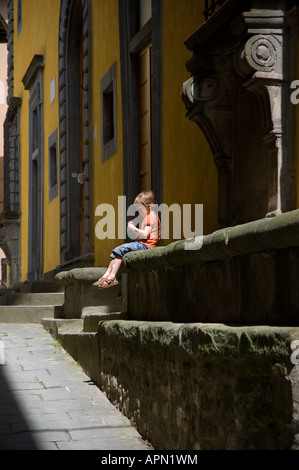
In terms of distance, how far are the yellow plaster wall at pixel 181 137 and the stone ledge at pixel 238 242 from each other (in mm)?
2009

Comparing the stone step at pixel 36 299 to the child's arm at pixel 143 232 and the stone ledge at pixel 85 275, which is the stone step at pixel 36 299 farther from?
the child's arm at pixel 143 232

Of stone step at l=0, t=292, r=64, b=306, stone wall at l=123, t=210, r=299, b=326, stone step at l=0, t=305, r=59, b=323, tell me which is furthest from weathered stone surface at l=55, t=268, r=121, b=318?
stone wall at l=123, t=210, r=299, b=326

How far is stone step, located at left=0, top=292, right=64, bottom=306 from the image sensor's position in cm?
1138

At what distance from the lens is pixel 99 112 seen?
11773mm

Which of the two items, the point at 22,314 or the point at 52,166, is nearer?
the point at 22,314

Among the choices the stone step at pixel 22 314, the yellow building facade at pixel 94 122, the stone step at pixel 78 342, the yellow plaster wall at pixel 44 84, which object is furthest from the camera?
the yellow plaster wall at pixel 44 84

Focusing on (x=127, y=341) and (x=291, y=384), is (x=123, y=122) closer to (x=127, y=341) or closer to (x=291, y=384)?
(x=127, y=341)

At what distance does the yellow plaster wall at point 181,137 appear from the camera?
23.6 feet

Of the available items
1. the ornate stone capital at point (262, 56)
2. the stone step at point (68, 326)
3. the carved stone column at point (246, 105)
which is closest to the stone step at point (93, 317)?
the stone step at point (68, 326)

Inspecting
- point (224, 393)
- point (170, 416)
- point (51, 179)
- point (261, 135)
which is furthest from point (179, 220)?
point (51, 179)

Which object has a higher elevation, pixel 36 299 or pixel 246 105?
pixel 246 105

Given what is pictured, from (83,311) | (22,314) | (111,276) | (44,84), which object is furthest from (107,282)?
(44,84)

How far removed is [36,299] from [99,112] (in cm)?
276

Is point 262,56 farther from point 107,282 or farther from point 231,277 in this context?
point 107,282
